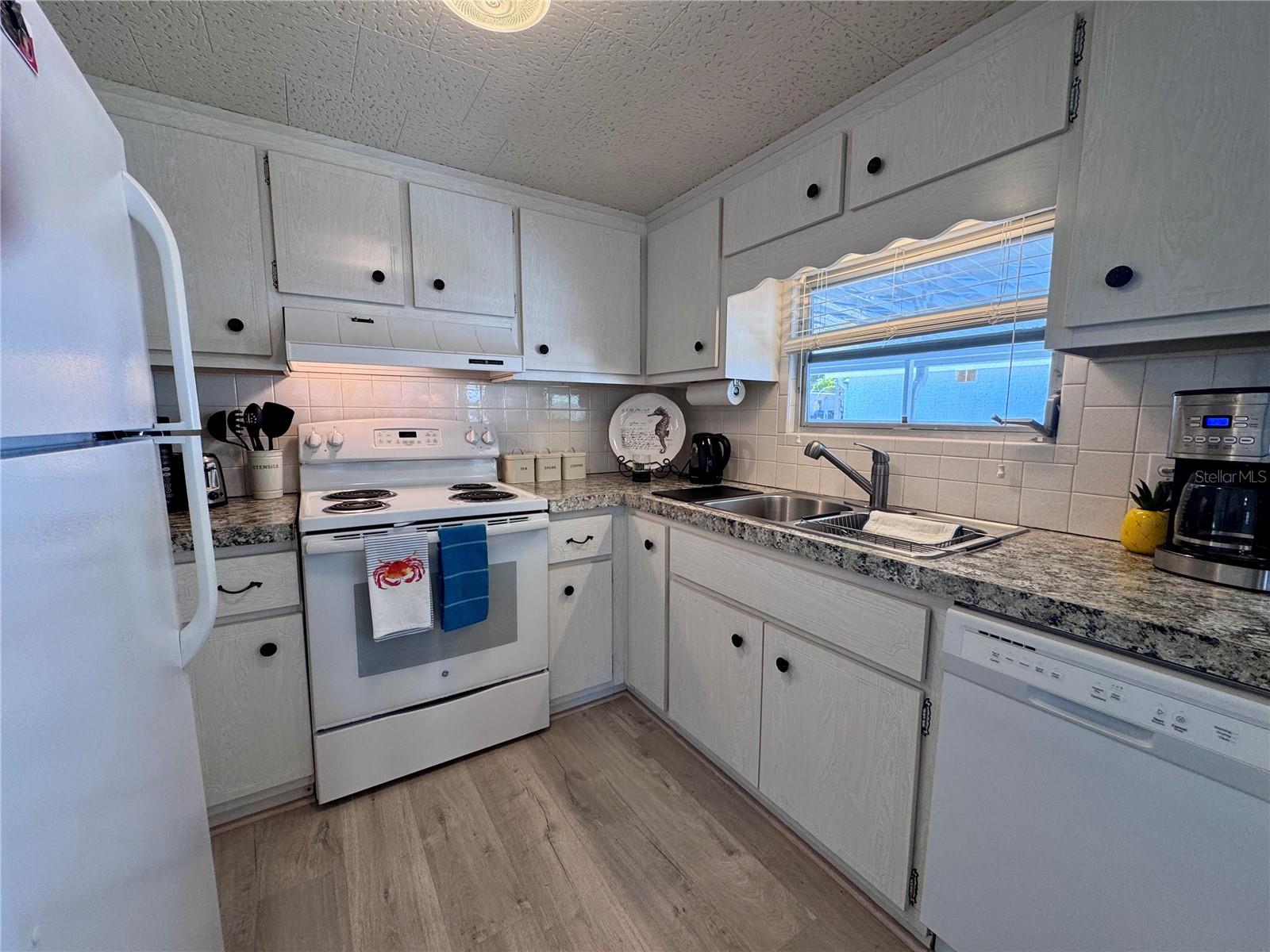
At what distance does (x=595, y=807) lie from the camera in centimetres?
163

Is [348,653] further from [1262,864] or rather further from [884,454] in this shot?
[1262,864]

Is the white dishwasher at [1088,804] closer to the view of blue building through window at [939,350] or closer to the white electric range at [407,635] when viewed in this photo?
the view of blue building through window at [939,350]

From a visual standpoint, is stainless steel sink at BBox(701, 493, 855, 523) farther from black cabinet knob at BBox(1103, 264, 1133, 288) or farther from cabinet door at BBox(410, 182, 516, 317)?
cabinet door at BBox(410, 182, 516, 317)

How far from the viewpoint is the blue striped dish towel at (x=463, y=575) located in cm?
164

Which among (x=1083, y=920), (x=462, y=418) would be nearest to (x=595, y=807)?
(x=1083, y=920)

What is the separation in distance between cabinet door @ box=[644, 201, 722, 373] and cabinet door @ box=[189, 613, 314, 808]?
173 centimetres

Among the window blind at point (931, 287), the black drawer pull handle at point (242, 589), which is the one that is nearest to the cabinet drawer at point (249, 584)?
the black drawer pull handle at point (242, 589)

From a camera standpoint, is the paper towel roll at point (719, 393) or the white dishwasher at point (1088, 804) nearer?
the white dishwasher at point (1088, 804)

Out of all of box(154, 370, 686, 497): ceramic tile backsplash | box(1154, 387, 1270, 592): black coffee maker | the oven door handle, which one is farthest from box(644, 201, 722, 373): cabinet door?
box(1154, 387, 1270, 592): black coffee maker

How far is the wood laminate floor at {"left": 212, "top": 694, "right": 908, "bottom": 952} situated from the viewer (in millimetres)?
1251

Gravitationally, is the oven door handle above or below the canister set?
below

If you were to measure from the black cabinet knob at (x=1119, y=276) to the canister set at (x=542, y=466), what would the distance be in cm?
191

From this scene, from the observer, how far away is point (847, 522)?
1.71m

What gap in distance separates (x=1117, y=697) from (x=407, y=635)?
1.74m
